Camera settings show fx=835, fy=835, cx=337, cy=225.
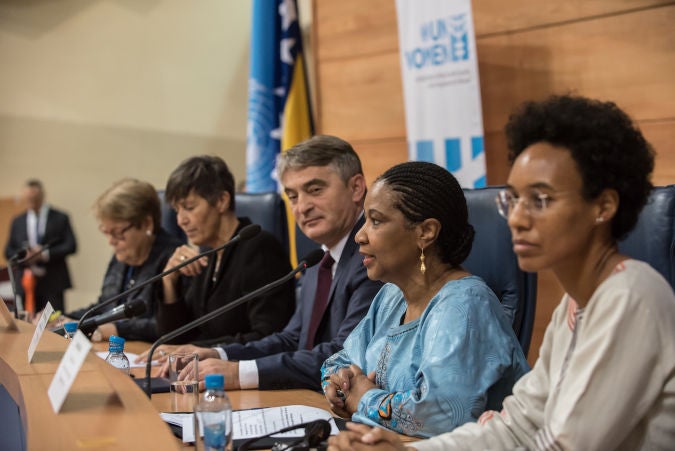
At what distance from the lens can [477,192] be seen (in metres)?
2.44

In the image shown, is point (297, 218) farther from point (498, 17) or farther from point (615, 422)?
point (498, 17)

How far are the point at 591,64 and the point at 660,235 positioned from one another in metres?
1.97

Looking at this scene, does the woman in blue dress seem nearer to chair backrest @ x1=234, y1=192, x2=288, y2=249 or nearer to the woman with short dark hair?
the woman with short dark hair

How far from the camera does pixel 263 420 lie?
1.85 m

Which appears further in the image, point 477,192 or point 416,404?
point 477,192

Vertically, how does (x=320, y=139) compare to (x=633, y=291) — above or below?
above

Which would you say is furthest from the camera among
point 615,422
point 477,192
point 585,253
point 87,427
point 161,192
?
point 161,192

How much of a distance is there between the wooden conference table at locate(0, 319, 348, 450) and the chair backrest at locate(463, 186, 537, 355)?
582 mm

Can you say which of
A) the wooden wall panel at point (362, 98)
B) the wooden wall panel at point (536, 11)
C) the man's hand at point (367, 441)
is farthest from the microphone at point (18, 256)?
the wooden wall panel at point (536, 11)

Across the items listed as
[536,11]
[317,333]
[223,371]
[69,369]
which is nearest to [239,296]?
[317,333]

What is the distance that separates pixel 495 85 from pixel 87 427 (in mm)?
3225

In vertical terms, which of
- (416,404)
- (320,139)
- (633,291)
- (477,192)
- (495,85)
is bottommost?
(416,404)

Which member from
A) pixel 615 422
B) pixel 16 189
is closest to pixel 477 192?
pixel 615 422

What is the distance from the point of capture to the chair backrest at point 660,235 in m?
2.11
